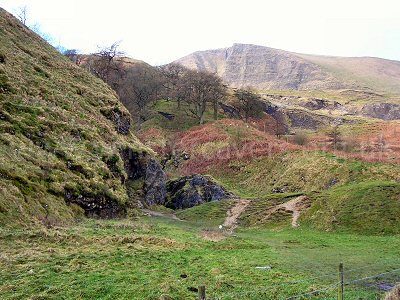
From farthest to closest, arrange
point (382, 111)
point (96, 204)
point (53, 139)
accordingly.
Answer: point (382, 111), point (53, 139), point (96, 204)

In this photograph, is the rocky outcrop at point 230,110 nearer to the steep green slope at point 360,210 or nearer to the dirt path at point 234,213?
the dirt path at point 234,213

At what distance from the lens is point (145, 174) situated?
43812 mm

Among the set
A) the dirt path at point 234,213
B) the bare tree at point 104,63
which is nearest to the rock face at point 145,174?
the dirt path at point 234,213

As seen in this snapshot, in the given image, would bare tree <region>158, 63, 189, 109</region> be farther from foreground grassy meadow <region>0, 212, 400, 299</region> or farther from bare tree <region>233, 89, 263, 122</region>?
foreground grassy meadow <region>0, 212, 400, 299</region>

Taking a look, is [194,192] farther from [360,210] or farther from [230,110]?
[230,110]

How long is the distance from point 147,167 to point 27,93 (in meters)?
14.8

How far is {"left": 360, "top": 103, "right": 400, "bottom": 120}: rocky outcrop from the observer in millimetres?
131512

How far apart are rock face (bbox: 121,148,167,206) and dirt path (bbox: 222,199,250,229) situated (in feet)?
28.6

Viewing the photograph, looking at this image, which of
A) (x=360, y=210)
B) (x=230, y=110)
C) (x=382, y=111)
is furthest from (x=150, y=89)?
(x=382, y=111)

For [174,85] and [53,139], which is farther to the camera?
[174,85]

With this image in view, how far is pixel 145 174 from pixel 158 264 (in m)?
27.7

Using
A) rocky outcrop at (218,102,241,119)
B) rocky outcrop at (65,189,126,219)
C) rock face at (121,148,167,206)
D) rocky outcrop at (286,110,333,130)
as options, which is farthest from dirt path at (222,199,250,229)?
rocky outcrop at (286,110,333,130)

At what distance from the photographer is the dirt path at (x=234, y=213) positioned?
3759 cm

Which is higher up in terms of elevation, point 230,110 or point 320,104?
point 320,104
